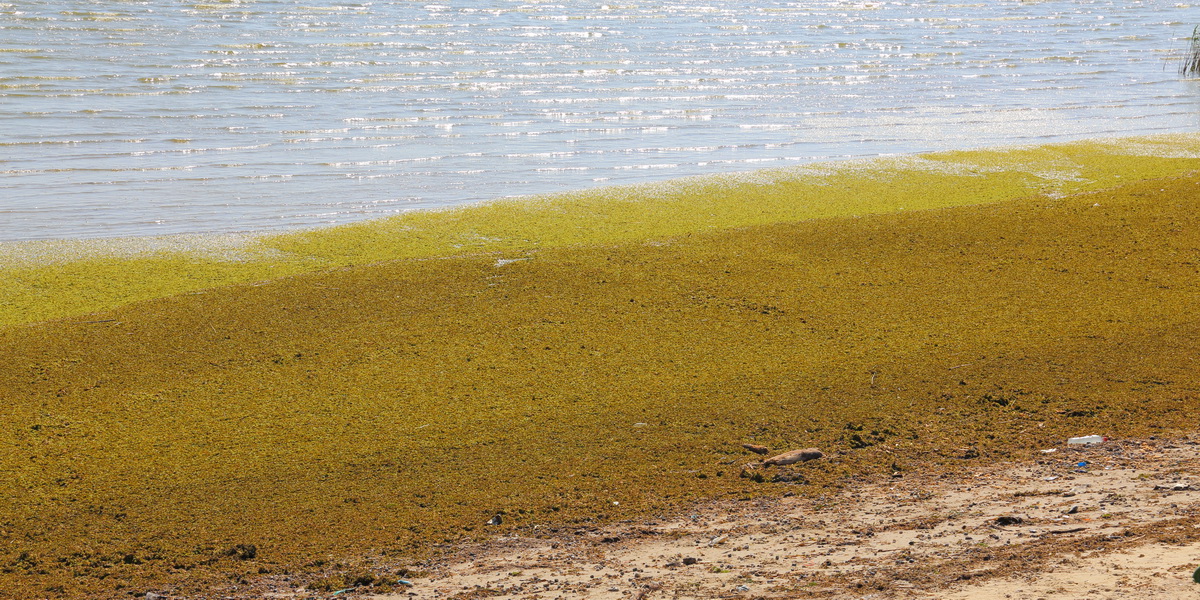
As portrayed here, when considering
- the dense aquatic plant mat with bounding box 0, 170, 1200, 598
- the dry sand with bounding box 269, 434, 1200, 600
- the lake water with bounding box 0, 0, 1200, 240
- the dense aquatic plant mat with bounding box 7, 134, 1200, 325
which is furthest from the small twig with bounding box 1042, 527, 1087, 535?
the lake water with bounding box 0, 0, 1200, 240

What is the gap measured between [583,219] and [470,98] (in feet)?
23.8

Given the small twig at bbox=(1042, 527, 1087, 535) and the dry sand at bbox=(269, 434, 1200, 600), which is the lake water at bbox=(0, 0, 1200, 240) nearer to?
the dry sand at bbox=(269, 434, 1200, 600)

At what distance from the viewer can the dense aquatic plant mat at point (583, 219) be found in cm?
774

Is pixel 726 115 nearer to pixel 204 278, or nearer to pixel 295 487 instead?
pixel 204 278

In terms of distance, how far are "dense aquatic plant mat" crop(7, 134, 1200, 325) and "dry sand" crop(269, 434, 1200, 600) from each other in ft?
13.1

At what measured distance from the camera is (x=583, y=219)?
30.8 ft

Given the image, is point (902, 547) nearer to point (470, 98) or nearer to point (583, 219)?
point (583, 219)

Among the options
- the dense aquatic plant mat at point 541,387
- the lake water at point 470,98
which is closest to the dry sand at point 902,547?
the dense aquatic plant mat at point 541,387

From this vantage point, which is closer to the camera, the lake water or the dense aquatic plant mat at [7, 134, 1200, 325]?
the dense aquatic plant mat at [7, 134, 1200, 325]

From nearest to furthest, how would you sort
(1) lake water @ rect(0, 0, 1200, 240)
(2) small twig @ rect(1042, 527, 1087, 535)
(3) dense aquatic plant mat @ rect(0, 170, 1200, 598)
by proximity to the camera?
(2) small twig @ rect(1042, 527, 1087, 535)
(3) dense aquatic plant mat @ rect(0, 170, 1200, 598)
(1) lake water @ rect(0, 0, 1200, 240)

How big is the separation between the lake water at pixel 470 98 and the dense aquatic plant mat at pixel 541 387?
3437mm

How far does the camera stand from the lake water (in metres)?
11.1

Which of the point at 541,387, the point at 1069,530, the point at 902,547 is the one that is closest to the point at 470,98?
the point at 541,387

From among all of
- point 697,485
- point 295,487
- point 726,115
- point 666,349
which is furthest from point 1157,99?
point 295,487
